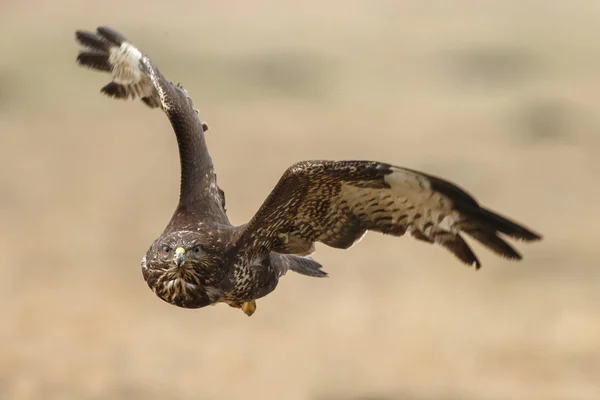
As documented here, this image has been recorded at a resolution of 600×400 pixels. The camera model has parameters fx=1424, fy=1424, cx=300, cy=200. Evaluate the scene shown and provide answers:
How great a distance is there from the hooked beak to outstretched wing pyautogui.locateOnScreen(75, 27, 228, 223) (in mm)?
635

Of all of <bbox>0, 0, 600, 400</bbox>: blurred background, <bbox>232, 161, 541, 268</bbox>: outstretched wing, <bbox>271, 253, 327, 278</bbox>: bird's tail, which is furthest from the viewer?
<bbox>0, 0, 600, 400</bbox>: blurred background

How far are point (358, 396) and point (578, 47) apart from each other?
14.1 metres

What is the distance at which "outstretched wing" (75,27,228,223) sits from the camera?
9273mm

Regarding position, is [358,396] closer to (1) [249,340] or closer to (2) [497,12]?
(1) [249,340]

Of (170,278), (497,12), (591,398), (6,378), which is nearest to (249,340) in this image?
(6,378)

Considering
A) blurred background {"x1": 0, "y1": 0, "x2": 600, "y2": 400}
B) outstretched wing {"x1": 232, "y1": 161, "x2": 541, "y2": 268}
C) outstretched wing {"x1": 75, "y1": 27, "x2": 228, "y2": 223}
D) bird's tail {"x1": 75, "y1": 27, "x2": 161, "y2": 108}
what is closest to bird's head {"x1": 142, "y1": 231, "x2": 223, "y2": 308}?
outstretched wing {"x1": 232, "y1": 161, "x2": 541, "y2": 268}

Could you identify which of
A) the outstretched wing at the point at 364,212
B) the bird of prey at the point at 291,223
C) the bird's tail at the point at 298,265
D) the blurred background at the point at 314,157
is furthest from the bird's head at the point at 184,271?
the blurred background at the point at 314,157

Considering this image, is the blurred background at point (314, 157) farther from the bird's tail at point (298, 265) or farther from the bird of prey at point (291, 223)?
the bird of prey at point (291, 223)

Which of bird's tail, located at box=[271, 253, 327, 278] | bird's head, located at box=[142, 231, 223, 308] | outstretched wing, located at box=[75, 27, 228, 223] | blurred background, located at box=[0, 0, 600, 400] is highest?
blurred background, located at box=[0, 0, 600, 400]

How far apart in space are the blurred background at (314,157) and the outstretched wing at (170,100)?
8775 mm

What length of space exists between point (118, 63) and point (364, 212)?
112 inches

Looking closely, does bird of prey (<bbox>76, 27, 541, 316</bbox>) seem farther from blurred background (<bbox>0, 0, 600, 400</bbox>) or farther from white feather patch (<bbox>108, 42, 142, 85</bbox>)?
blurred background (<bbox>0, 0, 600, 400</bbox>)

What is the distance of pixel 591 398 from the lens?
18.7 metres

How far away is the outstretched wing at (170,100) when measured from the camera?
9.27 metres
